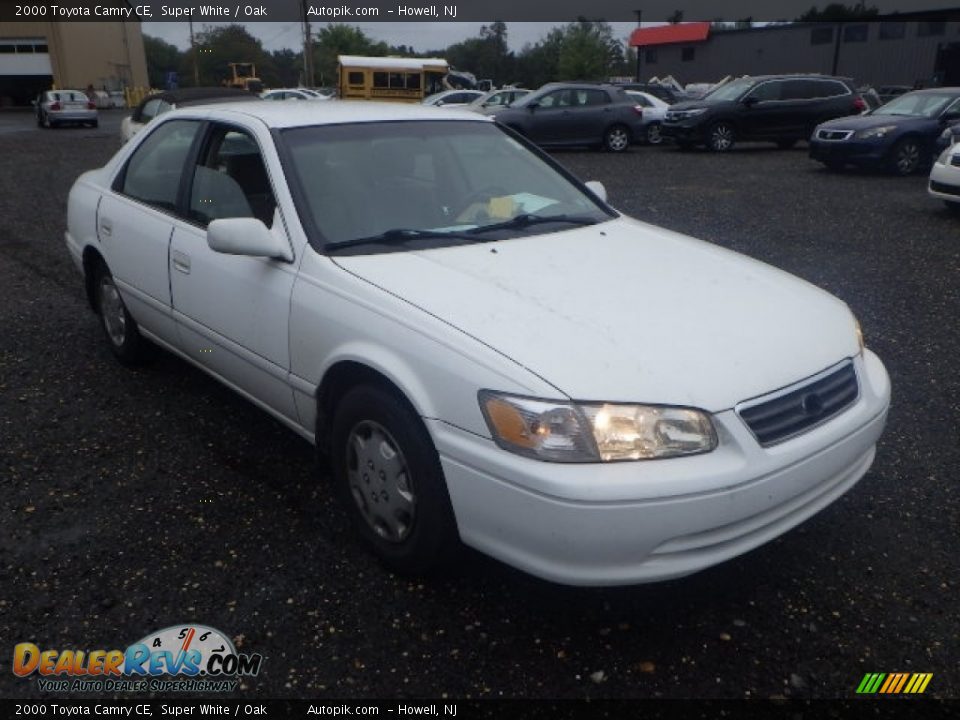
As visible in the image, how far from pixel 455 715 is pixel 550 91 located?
17.1 metres

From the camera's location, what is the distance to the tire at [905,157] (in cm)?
1322

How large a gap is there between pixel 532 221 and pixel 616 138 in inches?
633

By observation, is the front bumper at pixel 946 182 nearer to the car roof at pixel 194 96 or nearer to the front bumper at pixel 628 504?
the front bumper at pixel 628 504

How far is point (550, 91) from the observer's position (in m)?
17.8

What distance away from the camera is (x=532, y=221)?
3449 millimetres

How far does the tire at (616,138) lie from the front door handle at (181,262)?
16.0 meters

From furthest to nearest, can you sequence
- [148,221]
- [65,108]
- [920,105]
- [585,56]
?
1. [585,56]
2. [65,108]
3. [920,105]
4. [148,221]

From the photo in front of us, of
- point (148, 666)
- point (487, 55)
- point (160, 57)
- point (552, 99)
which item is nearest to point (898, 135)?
point (552, 99)

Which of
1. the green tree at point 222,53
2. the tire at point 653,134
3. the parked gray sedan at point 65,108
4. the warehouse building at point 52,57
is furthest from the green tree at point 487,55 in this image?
the tire at point 653,134

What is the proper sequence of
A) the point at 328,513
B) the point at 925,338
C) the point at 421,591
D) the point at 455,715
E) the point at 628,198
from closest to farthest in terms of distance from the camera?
1. the point at 455,715
2. the point at 421,591
3. the point at 328,513
4. the point at 925,338
5. the point at 628,198

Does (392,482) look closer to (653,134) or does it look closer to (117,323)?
(117,323)

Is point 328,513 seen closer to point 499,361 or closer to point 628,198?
point 499,361

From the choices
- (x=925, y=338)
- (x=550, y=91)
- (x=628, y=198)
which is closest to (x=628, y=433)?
(x=925, y=338)

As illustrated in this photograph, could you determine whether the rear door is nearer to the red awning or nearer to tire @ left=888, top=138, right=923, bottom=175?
tire @ left=888, top=138, right=923, bottom=175
